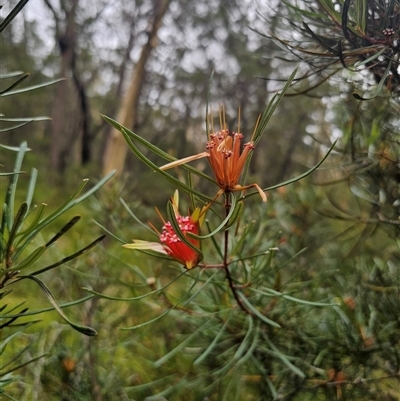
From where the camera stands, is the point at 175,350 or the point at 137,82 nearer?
the point at 175,350

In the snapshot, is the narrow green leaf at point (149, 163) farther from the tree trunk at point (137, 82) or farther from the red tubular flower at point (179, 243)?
the tree trunk at point (137, 82)

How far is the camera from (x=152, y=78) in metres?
3.86

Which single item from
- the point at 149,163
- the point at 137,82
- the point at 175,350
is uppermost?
the point at 137,82

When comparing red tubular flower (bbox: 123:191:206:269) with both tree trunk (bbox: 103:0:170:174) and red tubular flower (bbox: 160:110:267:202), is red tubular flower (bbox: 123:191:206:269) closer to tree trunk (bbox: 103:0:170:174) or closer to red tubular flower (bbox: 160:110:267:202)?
red tubular flower (bbox: 160:110:267:202)

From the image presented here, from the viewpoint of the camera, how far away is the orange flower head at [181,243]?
29cm

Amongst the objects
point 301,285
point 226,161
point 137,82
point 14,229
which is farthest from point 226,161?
point 137,82

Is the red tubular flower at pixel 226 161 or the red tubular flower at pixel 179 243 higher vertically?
the red tubular flower at pixel 226 161

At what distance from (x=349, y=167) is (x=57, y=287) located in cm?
49

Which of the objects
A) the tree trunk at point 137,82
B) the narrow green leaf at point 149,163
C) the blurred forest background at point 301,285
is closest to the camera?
the narrow green leaf at point 149,163

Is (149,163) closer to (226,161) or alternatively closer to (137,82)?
(226,161)

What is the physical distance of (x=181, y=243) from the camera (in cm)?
29

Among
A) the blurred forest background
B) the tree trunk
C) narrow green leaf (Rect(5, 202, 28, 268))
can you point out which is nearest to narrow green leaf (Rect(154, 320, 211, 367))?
the blurred forest background

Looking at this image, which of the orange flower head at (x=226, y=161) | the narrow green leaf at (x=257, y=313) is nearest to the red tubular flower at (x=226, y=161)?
the orange flower head at (x=226, y=161)

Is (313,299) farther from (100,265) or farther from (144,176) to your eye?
(144,176)
